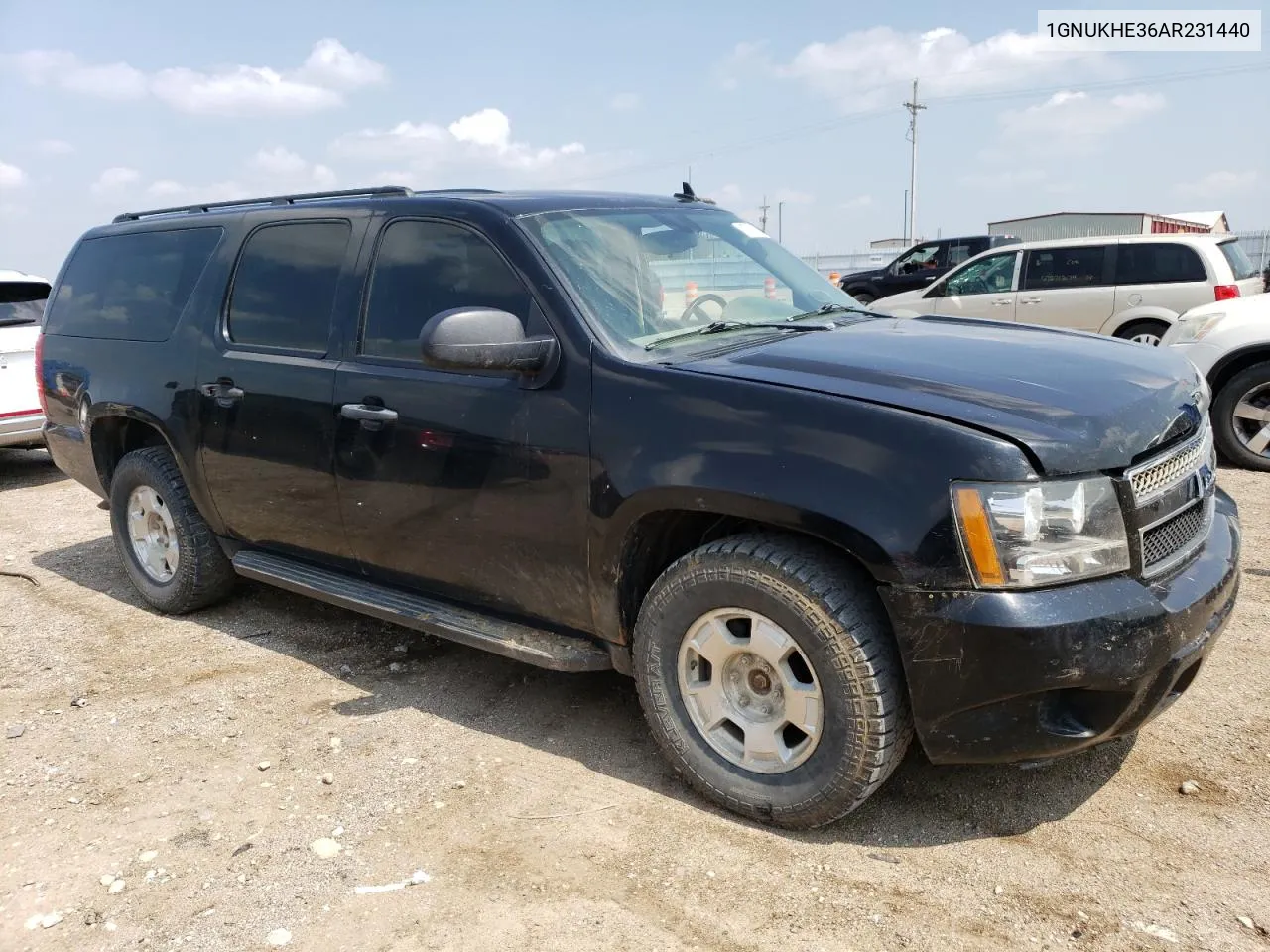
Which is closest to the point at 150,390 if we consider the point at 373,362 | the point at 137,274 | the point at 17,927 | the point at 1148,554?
the point at 137,274

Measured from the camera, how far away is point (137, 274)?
4906mm

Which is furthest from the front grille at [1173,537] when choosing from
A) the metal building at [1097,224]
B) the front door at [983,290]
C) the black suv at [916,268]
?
the metal building at [1097,224]

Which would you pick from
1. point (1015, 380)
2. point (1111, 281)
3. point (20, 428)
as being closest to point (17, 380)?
point (20, 428)

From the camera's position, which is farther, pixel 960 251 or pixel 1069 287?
pixel 960 251

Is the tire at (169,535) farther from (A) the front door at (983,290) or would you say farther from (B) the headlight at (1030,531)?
(A) the front door at (983,290)

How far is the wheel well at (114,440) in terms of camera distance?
501cm

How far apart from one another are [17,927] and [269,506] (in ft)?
6.19

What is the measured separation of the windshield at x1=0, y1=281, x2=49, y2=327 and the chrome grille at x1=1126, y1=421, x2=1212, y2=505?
28.0 feet

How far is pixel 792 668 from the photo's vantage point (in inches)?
111

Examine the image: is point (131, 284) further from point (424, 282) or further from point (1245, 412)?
point (1245, 412)

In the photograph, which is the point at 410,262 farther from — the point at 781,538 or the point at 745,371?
the point at 781,538

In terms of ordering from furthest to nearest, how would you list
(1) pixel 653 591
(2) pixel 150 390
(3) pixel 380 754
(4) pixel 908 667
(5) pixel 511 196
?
(2) pixel 150 390, (5) pixel 511 196, (3) pixel 380 754, (1) pixel 653 591, (4) pixel 908 667

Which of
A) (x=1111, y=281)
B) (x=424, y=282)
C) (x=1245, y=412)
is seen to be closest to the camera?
(x=424, y=282)

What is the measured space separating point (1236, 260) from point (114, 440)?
36.2 ft
